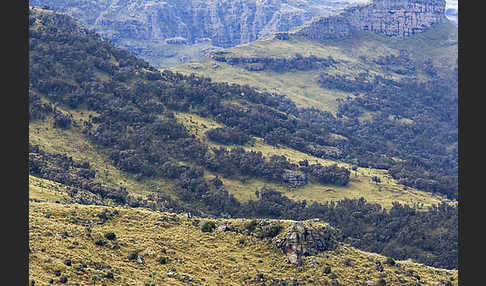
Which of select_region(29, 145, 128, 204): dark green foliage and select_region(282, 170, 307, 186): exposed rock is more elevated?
select_region(29, 145, 128, 204): dark green foliage

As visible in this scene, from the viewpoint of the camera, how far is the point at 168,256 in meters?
57.1

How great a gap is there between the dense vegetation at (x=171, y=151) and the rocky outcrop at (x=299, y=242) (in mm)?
61567

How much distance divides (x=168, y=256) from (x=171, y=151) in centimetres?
10564

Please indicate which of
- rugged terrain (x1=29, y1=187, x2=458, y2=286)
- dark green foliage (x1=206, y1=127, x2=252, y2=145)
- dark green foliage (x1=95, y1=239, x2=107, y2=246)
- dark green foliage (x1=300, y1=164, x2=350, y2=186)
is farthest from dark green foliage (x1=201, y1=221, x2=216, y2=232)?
dark green foliage (x1=206, y1=127, x2=252, y2=145)

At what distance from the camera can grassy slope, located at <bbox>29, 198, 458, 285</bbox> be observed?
47438mm

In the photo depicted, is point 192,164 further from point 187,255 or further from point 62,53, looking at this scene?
point 187,255

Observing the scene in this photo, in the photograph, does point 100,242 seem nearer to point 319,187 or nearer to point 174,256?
point 174,256

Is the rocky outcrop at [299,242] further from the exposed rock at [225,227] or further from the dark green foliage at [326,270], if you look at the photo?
the exposed rock at [225,227]

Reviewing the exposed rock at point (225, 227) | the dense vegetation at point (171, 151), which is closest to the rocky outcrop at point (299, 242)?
the exposed rock at point (225, 227)

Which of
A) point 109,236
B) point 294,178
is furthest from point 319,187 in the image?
point 109,236

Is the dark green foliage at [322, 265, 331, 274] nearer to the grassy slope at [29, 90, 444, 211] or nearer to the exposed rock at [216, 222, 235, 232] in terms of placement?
the exposed rock at [216, 222, 235, 232]

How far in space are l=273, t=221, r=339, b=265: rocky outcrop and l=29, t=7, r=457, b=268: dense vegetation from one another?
6157 cm

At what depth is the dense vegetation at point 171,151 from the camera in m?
133

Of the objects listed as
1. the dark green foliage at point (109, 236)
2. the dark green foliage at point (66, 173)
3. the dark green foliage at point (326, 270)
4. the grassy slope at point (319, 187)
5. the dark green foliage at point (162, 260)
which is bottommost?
the grassy slope at point (319, 187)
